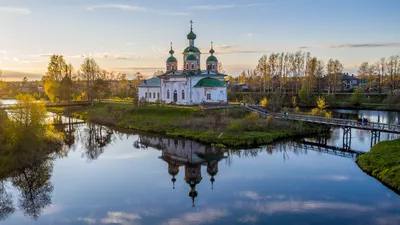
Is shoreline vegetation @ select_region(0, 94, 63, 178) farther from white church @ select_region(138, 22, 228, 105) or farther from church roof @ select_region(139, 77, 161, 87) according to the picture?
church roof @ select_region(139, 77, 161, 87)

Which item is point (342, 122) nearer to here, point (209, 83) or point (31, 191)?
point (209, 83)

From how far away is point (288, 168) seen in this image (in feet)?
75.0

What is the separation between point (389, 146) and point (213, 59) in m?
30.3

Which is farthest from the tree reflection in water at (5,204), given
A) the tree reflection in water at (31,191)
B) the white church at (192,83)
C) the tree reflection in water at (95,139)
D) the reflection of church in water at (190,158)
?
the white church at (192,83)

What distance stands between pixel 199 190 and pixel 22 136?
12450 mm

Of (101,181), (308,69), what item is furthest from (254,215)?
(308,69)

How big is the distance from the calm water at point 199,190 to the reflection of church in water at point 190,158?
0.07 m

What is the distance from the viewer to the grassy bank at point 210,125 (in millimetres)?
31219

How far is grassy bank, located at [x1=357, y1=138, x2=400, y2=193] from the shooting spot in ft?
62.1

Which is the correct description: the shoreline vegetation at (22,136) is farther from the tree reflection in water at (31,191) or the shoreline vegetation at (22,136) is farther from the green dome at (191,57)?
the green dome at (191,57)

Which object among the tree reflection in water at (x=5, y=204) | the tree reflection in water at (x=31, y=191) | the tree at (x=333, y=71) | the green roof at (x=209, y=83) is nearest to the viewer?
the tree reflection in water at (x=5, y=204)

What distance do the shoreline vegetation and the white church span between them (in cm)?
2318

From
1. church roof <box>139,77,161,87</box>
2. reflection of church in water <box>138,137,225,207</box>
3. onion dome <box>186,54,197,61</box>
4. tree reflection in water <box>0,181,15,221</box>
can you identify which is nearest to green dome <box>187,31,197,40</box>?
onion dome <box>186,54,197,61</box>

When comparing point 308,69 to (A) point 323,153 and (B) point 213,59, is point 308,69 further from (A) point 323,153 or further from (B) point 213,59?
(A) point 323,153
